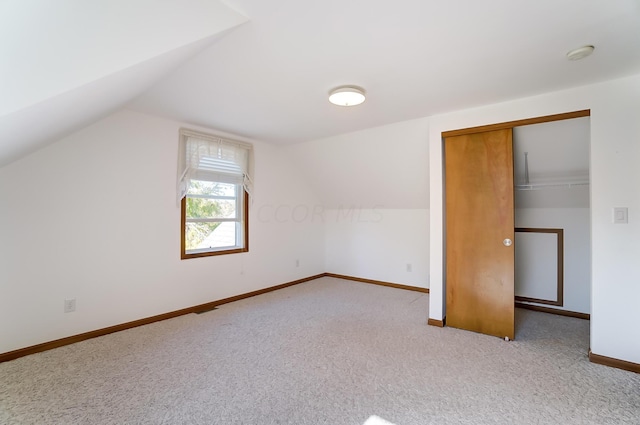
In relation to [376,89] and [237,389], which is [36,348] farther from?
[376,89]

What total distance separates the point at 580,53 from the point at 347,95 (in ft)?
5.18

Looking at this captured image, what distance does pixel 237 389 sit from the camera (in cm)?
197

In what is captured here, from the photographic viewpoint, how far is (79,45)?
1.22m

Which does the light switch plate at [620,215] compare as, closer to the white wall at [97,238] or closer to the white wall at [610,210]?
the white wall at [610,210]

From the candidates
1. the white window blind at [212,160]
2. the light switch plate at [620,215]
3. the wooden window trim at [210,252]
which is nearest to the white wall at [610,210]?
the light switch plate at [620,215]

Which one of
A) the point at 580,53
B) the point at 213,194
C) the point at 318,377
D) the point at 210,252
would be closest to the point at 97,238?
the point at 210,252

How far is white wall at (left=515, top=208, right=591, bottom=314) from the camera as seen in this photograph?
11.0ft

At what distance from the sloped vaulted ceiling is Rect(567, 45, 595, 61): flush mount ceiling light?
6.94ft

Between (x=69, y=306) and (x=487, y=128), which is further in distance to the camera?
(x=487, y=128)

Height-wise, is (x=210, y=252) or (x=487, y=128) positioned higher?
(x=487, y=128)

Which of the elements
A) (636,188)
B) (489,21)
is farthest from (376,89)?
(636,188)

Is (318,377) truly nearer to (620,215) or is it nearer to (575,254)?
(620,215)

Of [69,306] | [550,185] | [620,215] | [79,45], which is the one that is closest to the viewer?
[79,45]

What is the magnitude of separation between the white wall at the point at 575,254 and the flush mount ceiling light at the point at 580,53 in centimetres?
215
